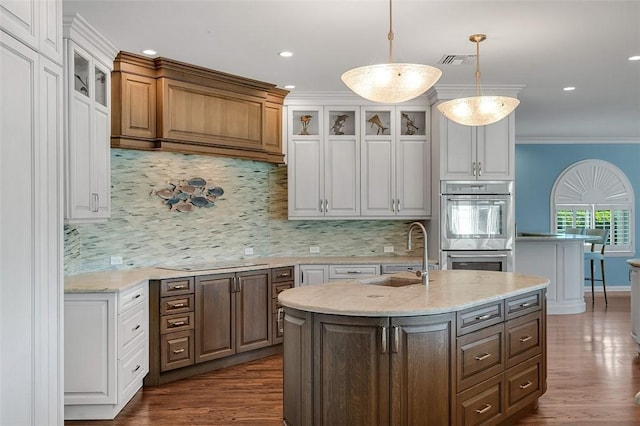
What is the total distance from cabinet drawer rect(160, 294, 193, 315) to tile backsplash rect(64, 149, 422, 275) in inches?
26.1

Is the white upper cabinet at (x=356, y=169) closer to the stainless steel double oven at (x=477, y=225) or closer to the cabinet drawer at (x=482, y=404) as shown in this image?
the stainless steel double oven at (x=477, y=225)

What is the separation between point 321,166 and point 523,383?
10.4ft

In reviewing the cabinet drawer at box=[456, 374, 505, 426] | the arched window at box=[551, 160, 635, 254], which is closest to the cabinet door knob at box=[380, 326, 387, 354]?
the cabinet drawer at box=[456, 374, 505, 426]

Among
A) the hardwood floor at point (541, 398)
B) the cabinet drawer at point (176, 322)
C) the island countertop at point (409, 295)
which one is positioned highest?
the island countertop at point (409, 295)

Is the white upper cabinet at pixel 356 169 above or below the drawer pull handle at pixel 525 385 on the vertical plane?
above

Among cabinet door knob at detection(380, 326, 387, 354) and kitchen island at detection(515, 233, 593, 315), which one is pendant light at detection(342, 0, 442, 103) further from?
kitchen island at detection(515, 233, 593, 315)

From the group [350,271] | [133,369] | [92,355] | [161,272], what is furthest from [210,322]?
[350,271]

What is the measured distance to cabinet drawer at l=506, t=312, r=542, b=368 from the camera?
3.55m

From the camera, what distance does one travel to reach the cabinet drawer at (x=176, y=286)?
4.59 meters

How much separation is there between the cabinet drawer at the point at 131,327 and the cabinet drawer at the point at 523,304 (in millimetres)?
2580

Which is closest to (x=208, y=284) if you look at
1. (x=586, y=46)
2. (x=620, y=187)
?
(x=586, y=46)

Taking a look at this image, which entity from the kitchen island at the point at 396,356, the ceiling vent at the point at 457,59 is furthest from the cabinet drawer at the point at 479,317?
the ceiling vent at the point at 457,59

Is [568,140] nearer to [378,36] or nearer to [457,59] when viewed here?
[457,59]

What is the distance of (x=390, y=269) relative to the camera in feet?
19.2
